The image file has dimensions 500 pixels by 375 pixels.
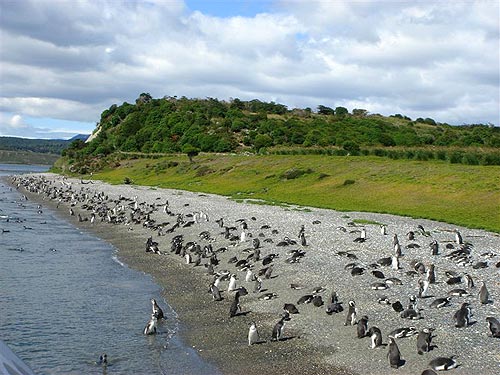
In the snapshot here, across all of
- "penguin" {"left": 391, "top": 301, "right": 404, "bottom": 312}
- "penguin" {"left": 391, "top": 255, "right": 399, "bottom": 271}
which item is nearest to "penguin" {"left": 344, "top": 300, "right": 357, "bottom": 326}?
"penguin" {"left": 391, "top": 301, "right": 404, "bottom": 312}

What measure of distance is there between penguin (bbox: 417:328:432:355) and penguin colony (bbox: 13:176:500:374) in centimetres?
2

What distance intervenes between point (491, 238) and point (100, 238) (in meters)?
23.1

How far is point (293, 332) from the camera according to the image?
1594cm

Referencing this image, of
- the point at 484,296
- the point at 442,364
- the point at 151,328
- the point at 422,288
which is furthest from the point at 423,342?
the point at 151,328

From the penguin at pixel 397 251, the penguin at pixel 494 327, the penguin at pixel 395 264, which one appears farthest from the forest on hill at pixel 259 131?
the penguin at pixel 494 327

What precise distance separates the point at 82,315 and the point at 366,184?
38773 mm

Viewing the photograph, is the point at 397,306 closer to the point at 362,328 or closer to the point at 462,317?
the point at 462,317

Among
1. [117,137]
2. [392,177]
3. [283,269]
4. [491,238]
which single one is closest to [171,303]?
[283,269]

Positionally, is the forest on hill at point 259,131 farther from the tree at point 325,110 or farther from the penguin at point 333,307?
the penguin at point 333,307

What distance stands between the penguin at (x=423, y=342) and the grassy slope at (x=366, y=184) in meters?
21.6

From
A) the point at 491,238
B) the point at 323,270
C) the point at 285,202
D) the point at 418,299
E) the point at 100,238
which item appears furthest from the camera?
the point at 285,202

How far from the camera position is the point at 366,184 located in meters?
53.8

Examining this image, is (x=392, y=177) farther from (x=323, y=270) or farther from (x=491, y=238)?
(x=323, y=270)

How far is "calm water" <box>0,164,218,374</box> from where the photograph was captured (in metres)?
14.5
